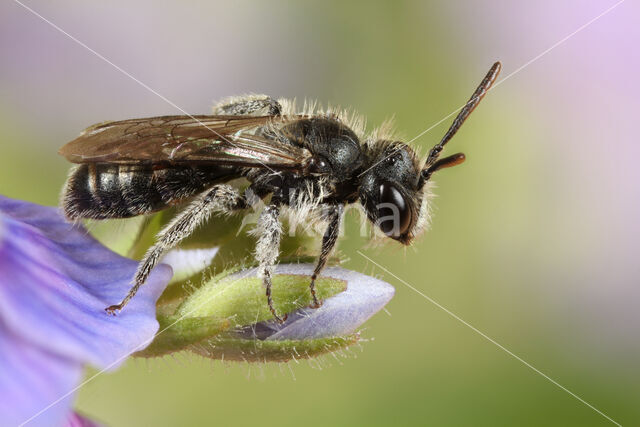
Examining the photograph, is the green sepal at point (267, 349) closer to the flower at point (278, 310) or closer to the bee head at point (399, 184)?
the flower at point (278, 310)

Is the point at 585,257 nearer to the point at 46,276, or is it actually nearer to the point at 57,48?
the point at 57,48

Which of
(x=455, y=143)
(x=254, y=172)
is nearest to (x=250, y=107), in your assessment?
(x=254, y=172)

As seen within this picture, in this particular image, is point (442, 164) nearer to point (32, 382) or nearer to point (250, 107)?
point (250, 107)

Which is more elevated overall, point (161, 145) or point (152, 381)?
point (161, 145)

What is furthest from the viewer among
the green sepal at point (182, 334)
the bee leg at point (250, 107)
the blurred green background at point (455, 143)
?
the blurred green background at point (455, 143)

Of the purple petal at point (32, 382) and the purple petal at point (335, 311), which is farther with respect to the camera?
the purple petal at point (335, 311)

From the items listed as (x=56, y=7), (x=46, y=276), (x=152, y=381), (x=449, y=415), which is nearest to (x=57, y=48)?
(x=56, y=7)

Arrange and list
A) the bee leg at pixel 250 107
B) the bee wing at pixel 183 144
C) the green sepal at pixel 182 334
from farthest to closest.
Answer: the bee leg at pixel 250 107
the bee wing at pixel 183 144
the green sepal at pixel 182 334

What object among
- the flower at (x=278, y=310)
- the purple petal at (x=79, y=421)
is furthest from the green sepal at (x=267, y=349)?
the purple petal at (x=79, y=421)
